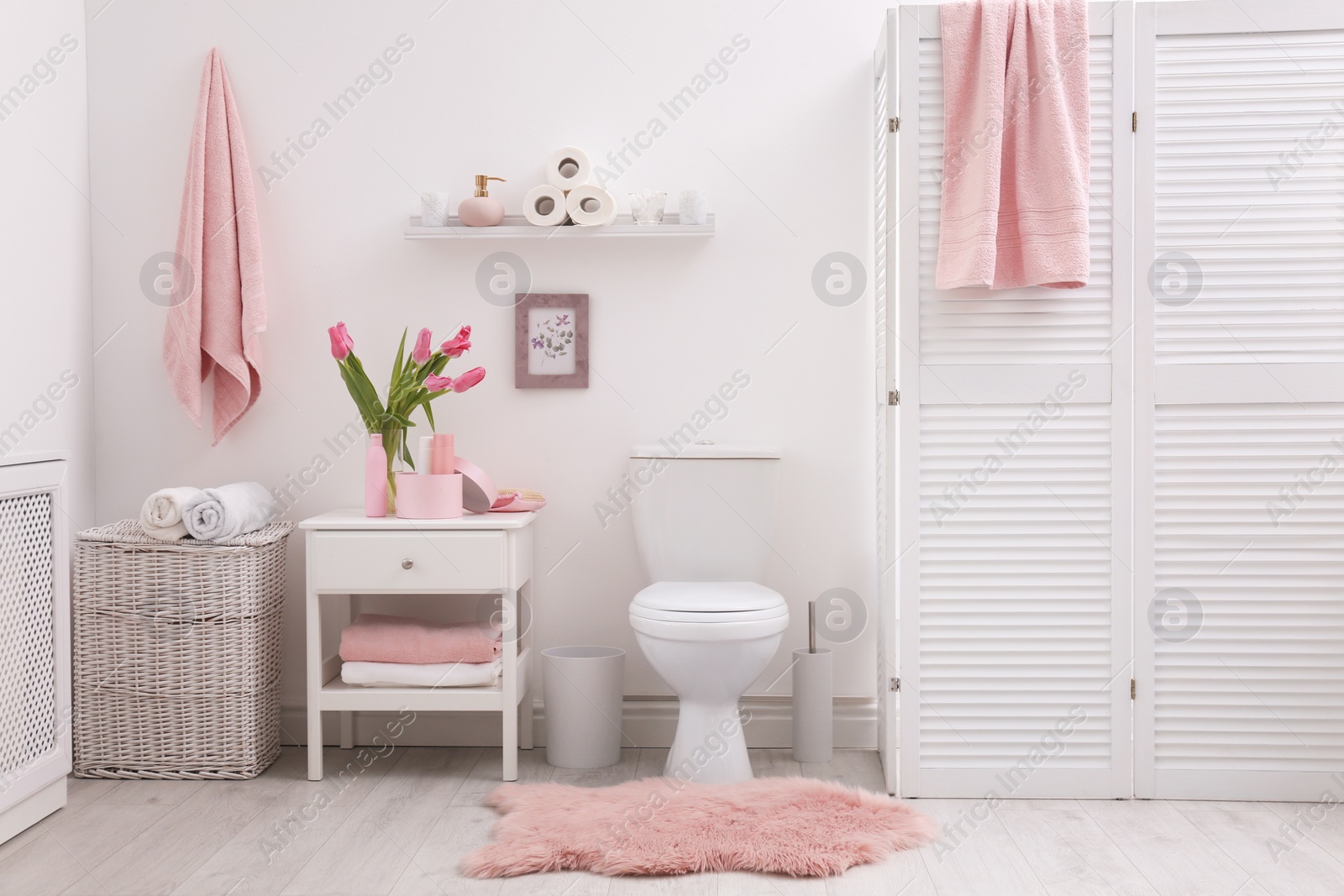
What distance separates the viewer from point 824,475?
2.57 meters

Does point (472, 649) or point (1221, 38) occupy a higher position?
point (1221, 38)

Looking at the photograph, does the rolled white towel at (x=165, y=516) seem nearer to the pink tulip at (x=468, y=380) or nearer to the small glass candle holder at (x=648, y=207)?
the pink tulip at (x=468, y=380)

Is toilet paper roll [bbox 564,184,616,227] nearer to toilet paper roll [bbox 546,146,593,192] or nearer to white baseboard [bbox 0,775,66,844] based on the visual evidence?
toilet paper roll [bbox 546,146,593,192]

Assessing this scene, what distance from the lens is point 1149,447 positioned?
85.0 inches

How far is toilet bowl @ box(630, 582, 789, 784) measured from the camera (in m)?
2.11

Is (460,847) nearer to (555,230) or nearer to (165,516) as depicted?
(165,516)

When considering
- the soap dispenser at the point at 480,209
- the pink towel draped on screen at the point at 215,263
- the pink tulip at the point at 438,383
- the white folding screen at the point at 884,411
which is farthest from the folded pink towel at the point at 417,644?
the soap dispenser at the point at 480,209

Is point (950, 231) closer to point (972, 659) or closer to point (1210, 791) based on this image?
point (972, 659)

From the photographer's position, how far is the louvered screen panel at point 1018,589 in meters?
2.17

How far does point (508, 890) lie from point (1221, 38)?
230 cm

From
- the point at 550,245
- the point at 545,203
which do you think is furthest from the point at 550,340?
the point at 545,203

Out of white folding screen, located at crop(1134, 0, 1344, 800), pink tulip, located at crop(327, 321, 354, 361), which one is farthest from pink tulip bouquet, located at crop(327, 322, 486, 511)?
white folding screen, located at crop(1134, 0, 1344, 800)

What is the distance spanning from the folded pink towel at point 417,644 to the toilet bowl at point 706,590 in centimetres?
36

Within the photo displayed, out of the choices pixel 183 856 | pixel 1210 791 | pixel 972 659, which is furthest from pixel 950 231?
pixel 183 856
